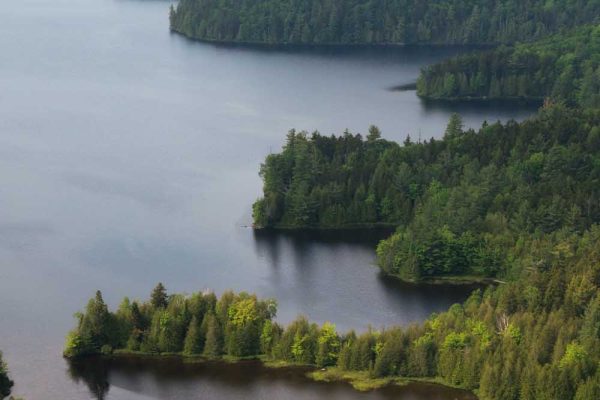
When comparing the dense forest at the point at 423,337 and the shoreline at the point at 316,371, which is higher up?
the dense forest at the point at 423,337

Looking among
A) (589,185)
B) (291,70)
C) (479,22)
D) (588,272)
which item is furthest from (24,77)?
(588,272)

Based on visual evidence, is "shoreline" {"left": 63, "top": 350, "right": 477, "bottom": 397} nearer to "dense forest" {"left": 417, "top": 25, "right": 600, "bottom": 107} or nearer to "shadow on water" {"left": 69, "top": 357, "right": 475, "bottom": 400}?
"shadow on water" {"left": 69, "top": 357, "right": 475, "bottom": 400}

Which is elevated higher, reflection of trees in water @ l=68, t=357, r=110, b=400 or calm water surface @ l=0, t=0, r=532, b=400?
calm water surface @ l=0, t=0, r=532, b=400


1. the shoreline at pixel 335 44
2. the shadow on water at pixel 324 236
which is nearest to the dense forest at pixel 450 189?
the shadow on water at pixel 324 236

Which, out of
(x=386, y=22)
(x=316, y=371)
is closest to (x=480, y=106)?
(x=386, y=22)

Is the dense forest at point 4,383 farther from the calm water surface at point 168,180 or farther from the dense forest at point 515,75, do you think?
the dense forest at point 515,75

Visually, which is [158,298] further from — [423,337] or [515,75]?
[515,75]

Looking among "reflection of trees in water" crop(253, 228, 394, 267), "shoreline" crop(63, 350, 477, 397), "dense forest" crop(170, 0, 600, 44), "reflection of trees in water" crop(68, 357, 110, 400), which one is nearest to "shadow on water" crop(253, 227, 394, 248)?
"reflection of trees in water" crop(253, 228, 394, 267)
